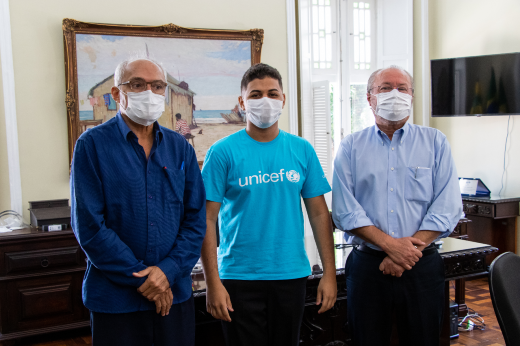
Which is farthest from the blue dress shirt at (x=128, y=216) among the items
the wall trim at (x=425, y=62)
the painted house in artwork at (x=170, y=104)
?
the wall trim at (x=425, y=62)

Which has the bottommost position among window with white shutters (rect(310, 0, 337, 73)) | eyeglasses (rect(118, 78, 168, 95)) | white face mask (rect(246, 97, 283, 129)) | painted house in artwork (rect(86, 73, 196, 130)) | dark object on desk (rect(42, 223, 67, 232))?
dark object on desk (rect(42, 223, 67, 232))

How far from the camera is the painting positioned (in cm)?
394

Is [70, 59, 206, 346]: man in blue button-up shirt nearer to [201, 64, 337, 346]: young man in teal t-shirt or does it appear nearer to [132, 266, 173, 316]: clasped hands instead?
[132, 266, 173, 316]: clasped hands

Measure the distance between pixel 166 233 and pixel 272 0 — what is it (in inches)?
144

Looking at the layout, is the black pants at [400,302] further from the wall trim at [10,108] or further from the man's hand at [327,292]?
the wall trim at [10,108]

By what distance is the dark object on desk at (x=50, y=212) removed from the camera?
3504mm

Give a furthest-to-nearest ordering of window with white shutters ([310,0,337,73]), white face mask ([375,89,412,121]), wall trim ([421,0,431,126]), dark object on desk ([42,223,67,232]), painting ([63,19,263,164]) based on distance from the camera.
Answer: wall trim ([421,0,431,126]) → window with white shutters ([310,0,337,73]) → painting ([63,19,263,164]) → dark object on desk ([42,223,67,232]) → white face mask ([375,89,412,121])

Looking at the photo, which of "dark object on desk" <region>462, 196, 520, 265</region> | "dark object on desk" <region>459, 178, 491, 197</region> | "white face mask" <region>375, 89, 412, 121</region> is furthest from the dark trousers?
"dark object on desk" <region>459, 178, 491, 197</region>

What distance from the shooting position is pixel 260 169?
172 centimetres

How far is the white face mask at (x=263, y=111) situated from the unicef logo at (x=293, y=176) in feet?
0.67

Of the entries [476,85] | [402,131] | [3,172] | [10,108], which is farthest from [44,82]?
[476,85]

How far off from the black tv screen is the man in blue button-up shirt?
3857 millimetres

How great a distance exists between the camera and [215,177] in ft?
5.62

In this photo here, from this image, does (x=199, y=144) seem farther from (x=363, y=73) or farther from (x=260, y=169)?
(x=260, y=169)
